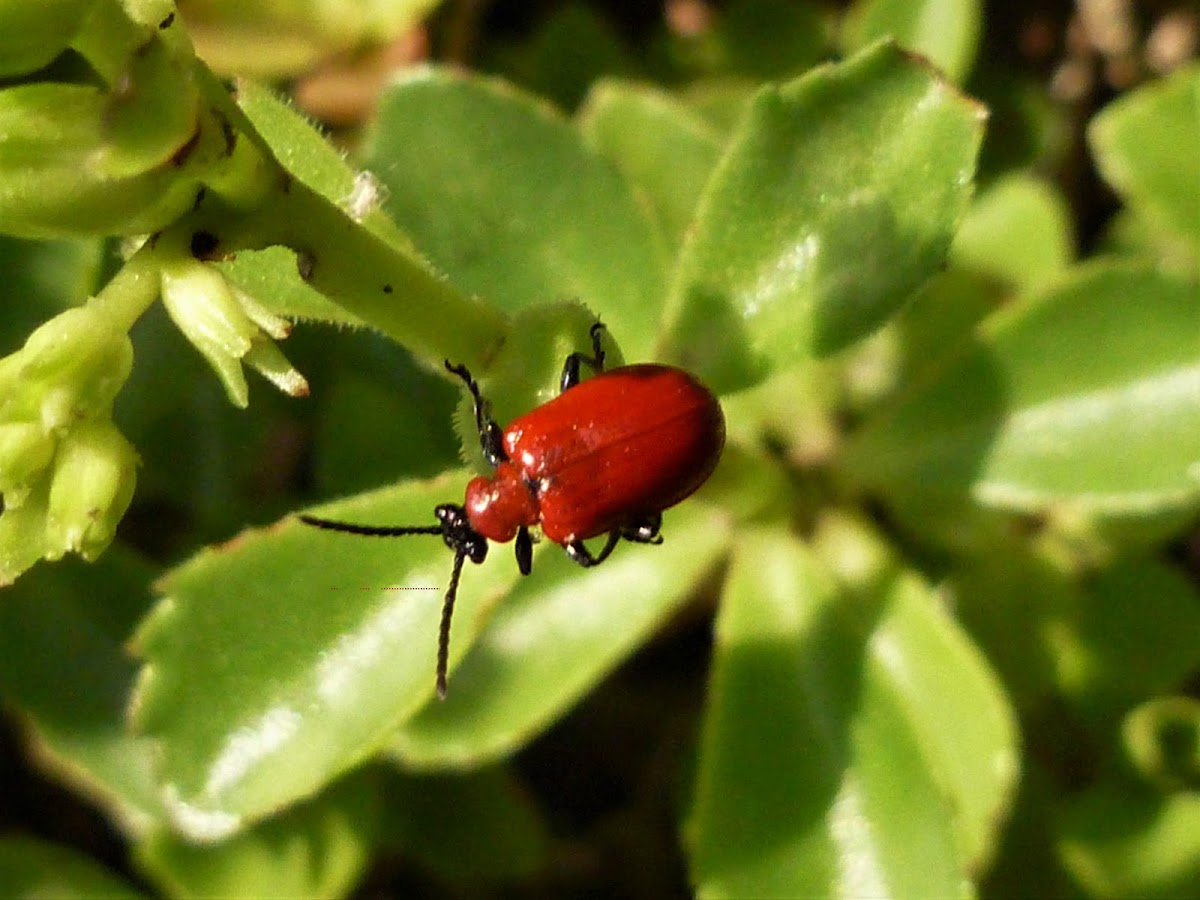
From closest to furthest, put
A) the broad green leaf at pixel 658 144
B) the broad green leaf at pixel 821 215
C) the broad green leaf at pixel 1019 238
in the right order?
the broad green leaf at pixel 821 215 < the broad green leaf at pixel 658 144 < the broad green leaf at pixel 1019 238

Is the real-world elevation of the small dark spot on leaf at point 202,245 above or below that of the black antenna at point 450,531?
above

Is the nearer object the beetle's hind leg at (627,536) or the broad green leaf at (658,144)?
the beetle's hind leg at (627,536)

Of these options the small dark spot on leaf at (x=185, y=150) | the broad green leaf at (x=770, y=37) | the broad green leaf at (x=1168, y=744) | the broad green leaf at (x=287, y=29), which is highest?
the small dark spot on leaf at (x=185, y=150)

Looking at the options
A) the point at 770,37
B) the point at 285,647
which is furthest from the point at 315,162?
the point at 770,37

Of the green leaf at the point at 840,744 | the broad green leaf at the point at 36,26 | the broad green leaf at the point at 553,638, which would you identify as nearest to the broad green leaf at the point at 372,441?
the broad green leaf at the point at 553,638

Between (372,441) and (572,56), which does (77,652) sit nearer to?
(372,441)

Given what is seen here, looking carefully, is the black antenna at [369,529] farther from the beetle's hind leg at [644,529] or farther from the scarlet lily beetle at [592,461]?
the beetle's hind leg at [644,529]

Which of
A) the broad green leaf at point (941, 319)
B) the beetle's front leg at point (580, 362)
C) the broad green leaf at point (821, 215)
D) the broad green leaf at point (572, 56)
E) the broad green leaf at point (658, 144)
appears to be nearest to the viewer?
the beetle's front leg at point (580, 362)
